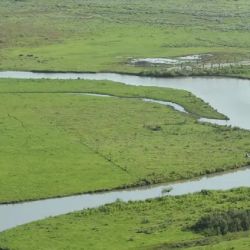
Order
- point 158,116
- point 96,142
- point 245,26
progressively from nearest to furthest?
point 96,142 < point 158,116 < point 245,26

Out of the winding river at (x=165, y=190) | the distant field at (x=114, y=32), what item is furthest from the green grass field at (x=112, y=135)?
the winding river at (x=165, y=190)

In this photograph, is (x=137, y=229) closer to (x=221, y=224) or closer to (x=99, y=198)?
(x=221, y=224)

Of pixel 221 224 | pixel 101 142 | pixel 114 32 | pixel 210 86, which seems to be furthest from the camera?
pixel 114 32

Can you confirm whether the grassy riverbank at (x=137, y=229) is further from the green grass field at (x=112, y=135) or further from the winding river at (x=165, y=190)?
the winding river at (x=165, y=190)

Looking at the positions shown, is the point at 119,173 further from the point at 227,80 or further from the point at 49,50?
the point at 49,50

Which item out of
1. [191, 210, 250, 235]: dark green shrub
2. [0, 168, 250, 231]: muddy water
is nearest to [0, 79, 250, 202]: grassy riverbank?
[0, 168, 250, 231]: muddy water

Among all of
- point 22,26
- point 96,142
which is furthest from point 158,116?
point 22,26

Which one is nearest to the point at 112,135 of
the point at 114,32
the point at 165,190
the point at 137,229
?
the point at 165,190
